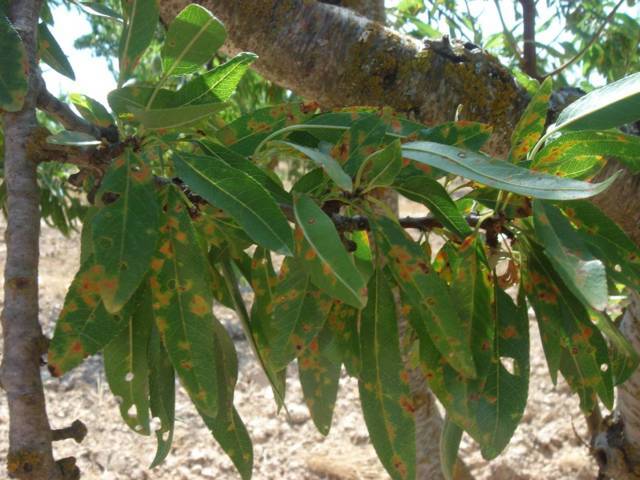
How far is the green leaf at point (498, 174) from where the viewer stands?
718mm

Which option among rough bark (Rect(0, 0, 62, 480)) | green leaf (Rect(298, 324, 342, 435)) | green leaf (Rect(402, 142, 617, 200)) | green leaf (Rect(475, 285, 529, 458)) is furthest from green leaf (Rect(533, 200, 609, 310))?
rough bark (Rect(0, 0, 62, 480))

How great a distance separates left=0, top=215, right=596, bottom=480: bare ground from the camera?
8.24ft

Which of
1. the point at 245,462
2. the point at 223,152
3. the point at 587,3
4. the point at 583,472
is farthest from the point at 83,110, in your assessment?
the point at 583,472

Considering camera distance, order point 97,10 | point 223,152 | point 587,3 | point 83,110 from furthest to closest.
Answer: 1. point 587,3
2. point 97,10
3. point 83,110
4. point 223,152

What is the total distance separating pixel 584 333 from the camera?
928mm

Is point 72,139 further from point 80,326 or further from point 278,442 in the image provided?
point 278,442

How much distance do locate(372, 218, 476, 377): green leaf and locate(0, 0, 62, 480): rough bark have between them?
1.21ft

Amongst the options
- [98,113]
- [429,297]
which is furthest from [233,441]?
[98,113]

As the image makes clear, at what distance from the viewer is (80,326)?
0.79 meters

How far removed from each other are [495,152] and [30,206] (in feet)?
2.79

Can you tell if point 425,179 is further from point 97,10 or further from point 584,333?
point 97,10

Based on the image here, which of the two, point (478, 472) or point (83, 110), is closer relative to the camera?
point (83, 110)

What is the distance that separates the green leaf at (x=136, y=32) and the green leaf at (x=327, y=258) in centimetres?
29

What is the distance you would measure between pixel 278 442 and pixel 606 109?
6.97 feet
